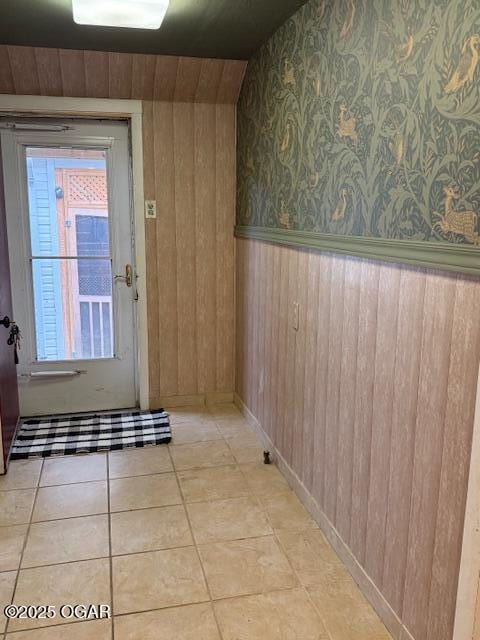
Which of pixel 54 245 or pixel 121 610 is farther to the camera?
pixel 54 245

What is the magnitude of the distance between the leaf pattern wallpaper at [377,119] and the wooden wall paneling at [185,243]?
2.61 feet

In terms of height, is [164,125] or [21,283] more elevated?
[164,125]

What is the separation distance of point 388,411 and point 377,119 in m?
0.94

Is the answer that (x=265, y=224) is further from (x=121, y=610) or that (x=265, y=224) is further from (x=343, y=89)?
(x=121, y=610)

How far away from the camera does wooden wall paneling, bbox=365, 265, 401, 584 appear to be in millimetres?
1736

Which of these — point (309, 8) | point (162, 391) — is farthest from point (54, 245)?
point (309, 8)

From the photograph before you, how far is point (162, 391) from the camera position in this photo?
379 centimetres

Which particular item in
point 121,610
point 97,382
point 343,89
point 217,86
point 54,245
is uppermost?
point 217,86

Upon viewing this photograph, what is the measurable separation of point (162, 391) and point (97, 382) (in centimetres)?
44

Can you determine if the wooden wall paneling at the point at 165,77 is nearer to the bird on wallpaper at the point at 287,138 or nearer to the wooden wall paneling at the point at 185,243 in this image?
the wooden wall paneling at the point at 185,243

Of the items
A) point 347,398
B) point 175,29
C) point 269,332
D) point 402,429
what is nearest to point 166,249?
point 269,332

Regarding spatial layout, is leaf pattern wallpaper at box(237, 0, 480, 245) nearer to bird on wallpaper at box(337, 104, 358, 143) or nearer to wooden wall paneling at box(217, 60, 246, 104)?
bird on wallpaper at box(337, 104, 358, 143)

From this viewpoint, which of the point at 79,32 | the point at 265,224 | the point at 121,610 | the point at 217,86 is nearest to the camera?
the point at 121,610

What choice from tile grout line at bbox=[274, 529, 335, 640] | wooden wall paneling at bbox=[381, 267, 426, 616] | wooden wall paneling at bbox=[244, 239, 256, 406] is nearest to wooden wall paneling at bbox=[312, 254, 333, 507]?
tile grout line at bbox=[274, 529, 335, 640]
